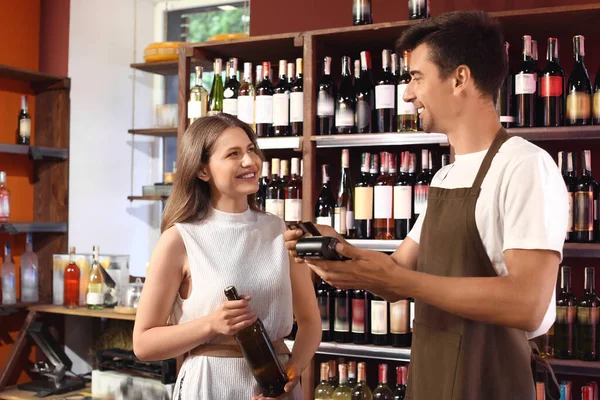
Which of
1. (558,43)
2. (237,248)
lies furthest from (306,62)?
(237,248)

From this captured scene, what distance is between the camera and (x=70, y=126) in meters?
4.69

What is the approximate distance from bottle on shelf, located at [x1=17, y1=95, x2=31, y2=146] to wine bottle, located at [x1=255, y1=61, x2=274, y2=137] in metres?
1.88

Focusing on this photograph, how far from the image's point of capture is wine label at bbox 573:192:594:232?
2840 millimetres

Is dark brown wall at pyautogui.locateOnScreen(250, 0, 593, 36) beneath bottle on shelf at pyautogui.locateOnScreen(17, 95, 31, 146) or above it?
above

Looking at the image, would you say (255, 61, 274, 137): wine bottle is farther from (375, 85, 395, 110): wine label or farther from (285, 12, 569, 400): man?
(285, 12, 569, 400): man

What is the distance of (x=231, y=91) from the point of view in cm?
348

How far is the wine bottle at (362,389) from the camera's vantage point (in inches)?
123

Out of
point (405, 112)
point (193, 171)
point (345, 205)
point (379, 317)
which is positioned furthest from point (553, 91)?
point (193, 171)

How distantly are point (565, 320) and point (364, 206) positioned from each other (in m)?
0.96

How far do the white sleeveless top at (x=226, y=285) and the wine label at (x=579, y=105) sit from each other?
1.48 metres

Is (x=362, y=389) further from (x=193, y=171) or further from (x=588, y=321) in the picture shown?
(x=193, y=171)

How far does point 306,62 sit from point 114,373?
2.12 metres

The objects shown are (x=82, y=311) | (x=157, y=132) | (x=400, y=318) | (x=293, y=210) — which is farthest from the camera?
(x=157, y=132)

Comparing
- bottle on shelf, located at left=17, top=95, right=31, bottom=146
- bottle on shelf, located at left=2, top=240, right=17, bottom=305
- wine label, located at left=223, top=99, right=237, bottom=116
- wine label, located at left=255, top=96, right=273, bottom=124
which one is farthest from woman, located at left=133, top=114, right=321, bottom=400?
bottle on shelf, located at left=17, top=95, right=31, bottom=146
